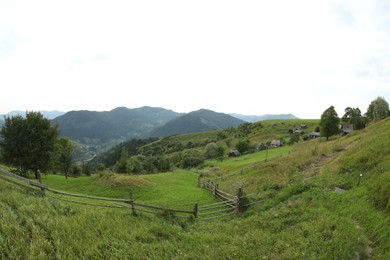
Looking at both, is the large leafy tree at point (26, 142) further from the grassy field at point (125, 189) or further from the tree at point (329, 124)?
the tree at point (329, 124)

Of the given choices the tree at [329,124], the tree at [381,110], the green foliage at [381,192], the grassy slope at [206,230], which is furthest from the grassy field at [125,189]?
the tree at [381,110]

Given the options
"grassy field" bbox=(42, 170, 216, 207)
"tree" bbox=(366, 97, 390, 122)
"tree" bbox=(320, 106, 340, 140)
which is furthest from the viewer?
"tree" bbox=(320, 106, 340, 140)

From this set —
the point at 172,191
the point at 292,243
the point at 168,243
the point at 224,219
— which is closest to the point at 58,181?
the point at 172,191

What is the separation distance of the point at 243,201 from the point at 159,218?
6.76 meters

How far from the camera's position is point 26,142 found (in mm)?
28984

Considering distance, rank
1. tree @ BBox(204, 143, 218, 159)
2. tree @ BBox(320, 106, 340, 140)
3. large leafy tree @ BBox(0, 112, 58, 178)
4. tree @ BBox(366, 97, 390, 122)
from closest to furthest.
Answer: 1. large leafy tree @ BBox(0, 112, 58, 178)
2. tree @ BBox(366, 97, 390, 122)
3. tree @ BBox(320, 106, 340, 140)
4. tree @ BBox(204, 143, 218, 159)

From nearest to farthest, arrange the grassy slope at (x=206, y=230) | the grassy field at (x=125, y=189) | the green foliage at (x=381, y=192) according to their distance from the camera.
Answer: the grassy slope at (x=206, y=230), the green foliage at (x=381, y=192), the grassy field at (x=125, y=189)

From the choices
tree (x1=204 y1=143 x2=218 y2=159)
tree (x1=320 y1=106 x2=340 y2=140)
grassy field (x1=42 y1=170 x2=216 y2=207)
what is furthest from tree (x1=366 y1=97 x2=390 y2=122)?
tree (x1=204 y1=143 x2=218 y2=159)

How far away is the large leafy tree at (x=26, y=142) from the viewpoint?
28828 millimetres

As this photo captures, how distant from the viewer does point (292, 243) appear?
952cm

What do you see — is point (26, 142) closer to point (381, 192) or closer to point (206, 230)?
point (206, 230)

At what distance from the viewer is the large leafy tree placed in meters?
28.8

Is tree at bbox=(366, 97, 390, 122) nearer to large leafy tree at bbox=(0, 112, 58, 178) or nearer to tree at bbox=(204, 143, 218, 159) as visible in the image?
tree at bbox=(204, 143, 218, 159)

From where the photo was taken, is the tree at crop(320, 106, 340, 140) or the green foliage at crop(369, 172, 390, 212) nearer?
the green foliage at crop(369, 172, 390, 212)
